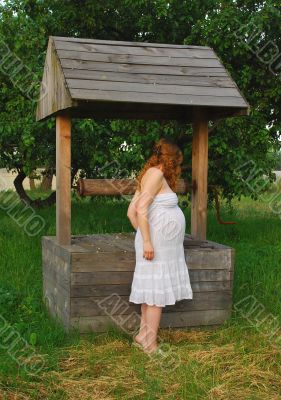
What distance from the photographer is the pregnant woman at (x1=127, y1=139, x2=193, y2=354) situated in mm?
4930

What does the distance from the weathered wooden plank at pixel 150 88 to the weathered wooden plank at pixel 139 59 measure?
0.38m

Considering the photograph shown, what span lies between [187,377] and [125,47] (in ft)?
10.5

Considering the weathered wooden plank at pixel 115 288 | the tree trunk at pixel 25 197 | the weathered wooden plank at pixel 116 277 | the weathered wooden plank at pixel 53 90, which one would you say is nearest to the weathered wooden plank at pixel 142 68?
the weathered wooden plank at pixel 53 90

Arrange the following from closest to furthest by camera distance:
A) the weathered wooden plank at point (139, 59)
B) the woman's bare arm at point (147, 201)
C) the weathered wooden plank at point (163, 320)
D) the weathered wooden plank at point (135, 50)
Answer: the woman's bare arm at point (147, 201) < the weathered wooden plank at point (163, 320) < the weathered wooden plank at point (139, 59) < the weathered wooden plank at point (135, 50)

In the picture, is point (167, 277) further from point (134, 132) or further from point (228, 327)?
point (134, 132)

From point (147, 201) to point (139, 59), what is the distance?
5.31 feet

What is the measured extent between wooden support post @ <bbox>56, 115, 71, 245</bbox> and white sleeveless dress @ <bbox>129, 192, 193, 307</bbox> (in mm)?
904

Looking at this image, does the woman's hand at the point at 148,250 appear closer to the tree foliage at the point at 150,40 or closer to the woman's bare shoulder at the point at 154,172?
the woman's bare shoulder at the point at 154,172

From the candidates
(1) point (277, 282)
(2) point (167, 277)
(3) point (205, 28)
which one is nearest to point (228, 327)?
(2) point (167, 277)

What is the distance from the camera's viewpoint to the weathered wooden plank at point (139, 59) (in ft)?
18.3

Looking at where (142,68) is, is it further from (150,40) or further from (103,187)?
(150,40)

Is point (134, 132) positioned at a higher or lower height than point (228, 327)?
higher

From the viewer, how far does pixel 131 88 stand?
17.5 feet

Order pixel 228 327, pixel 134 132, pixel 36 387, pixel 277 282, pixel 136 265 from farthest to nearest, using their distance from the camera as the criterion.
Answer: pixel 134 132 < pixel 277 282 < pixel 228 327 < pixel 136 265 < pixel 36 387
